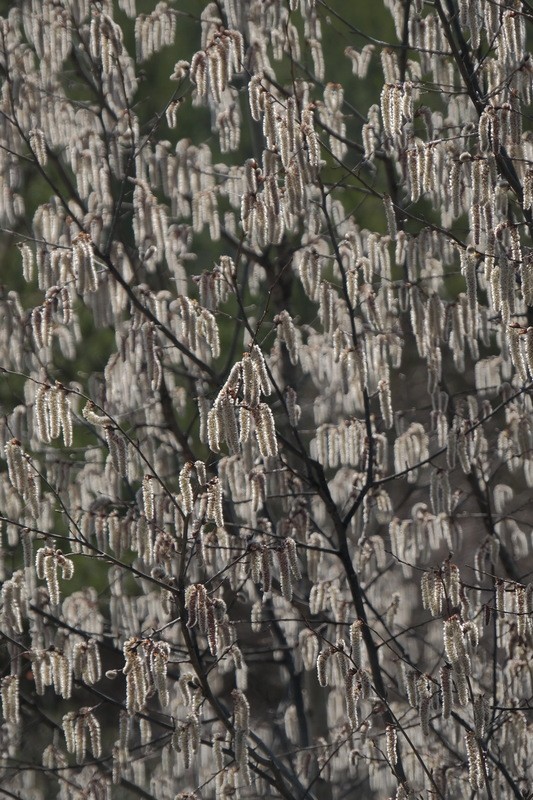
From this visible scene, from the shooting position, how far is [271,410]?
4.45 metres

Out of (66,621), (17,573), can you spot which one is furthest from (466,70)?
(66,621)

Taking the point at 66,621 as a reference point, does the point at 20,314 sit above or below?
above

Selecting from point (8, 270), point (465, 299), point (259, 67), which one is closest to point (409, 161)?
point (465, 299)

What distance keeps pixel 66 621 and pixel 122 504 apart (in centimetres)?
71

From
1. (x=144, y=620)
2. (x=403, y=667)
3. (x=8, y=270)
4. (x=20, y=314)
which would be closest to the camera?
(x=403, y=667)

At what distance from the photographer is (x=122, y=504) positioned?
442 centimetres

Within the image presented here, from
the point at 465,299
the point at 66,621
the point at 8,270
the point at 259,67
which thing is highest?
the point at 8,270

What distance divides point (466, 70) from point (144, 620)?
9.68 ft

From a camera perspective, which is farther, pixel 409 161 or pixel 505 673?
pixel 505 673

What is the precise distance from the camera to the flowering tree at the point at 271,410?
131 inches

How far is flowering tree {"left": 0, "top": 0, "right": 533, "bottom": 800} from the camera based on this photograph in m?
3.33

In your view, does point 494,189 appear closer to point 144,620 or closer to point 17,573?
point 17,573

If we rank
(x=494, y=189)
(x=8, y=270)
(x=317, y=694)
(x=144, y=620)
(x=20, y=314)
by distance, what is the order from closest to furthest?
1. (x=494, y=189)
2. (x=20, y=314)
3. (x=144, y=620)
4. (x=317, y=694)
5. (x=8, y=270)

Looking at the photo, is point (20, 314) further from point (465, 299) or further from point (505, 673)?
point (505, 673)
